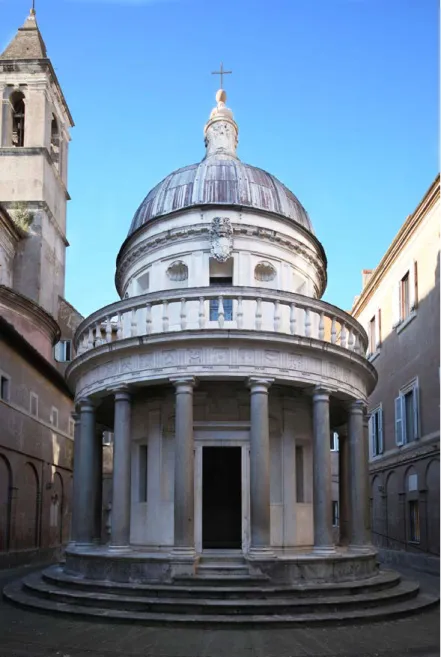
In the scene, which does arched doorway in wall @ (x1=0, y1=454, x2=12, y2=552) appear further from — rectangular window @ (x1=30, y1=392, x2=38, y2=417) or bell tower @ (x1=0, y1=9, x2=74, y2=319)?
bell tower @ (x1=0, y1=9, x2=74, y2=319)

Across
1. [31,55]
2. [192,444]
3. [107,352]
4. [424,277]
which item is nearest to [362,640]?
[192,444]

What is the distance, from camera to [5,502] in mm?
26766

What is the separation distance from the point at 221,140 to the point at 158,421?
11483mm

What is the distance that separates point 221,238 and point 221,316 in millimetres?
4739

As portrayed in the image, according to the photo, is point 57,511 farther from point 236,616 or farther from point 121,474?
point 236,616

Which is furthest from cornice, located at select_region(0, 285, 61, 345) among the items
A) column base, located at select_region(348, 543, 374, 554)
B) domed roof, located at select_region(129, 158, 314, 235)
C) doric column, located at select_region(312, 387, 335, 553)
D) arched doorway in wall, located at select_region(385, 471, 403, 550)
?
column base, located at select_region(348, 543, 374, 554)

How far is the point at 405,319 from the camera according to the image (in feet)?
95.1

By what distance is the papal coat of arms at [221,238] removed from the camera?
72.0 feet

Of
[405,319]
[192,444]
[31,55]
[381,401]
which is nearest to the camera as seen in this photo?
[192,444]

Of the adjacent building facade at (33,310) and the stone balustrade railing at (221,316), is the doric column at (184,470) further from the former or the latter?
the adjacent building facade at (33,310)

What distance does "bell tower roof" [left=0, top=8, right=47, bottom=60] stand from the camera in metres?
42.8

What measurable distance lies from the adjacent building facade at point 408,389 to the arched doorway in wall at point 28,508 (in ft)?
47.6

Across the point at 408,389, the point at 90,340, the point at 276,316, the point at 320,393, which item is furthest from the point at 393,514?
the point at 90,340

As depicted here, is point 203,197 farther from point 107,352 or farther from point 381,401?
point 381,401
